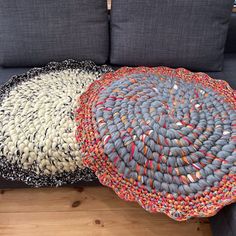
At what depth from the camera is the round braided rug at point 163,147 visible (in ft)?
2.68

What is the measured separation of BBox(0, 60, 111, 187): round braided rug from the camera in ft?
3.07

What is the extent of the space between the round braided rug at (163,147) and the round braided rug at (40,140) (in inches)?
2.5

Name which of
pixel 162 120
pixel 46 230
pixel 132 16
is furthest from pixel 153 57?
pixel 46 230

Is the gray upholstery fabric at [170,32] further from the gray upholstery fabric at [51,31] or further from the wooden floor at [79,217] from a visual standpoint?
the wooden floor at [79,217]

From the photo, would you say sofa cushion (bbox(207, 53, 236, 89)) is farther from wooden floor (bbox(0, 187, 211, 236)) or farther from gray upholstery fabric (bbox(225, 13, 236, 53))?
wooden floor (bbox(0, 187, 211, 236))

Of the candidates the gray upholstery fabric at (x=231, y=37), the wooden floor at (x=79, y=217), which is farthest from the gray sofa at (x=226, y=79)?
the wooden floor at (x=79, y=217)

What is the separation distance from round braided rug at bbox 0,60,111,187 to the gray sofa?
15 centimetres

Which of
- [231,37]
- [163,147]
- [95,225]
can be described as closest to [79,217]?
[95,225]

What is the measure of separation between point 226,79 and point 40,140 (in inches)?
36.7

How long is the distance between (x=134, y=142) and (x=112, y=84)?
0.29 meters

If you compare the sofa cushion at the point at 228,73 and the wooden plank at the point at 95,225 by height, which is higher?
the sofa cushion at the point at 228,73

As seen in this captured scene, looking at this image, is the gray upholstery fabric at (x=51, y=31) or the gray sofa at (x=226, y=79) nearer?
the gray sofa at (x=226, y=79)

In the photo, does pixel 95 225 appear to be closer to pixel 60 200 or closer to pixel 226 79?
pixel 60 200

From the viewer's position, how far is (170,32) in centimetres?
122
